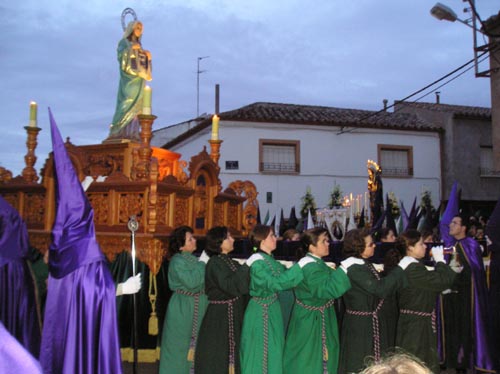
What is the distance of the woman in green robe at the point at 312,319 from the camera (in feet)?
15.5

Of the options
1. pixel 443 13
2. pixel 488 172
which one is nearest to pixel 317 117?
pixel 488 172

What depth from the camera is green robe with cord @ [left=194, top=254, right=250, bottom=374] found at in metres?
4.97

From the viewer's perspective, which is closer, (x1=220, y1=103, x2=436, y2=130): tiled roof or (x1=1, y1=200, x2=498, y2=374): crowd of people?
(x1=1, y1=200, x2=498, y2=374): crowd of people

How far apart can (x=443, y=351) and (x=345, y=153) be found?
14.9 m

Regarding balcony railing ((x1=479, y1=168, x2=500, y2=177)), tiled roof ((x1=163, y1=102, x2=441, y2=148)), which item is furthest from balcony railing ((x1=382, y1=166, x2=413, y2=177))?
balcony railing ((x1=479, y1=168, x2=500, y2=177))

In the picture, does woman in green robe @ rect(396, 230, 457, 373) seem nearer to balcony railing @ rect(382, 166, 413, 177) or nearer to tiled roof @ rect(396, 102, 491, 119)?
balcony railing @ rect(382, 166, 413, 177)

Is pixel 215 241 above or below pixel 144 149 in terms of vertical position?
below

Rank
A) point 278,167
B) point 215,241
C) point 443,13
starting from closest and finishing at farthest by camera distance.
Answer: point 215,241 → point 443,13 → point 278,167

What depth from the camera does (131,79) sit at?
24.1 feet

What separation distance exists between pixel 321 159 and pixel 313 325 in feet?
53.5

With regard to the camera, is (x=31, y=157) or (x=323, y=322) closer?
(x=323, y=322)

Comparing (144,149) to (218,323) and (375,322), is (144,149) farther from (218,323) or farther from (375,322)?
(375,322)

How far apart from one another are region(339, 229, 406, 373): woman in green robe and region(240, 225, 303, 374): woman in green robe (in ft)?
2.15

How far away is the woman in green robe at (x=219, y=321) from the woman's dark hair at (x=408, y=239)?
1640 millimetres
